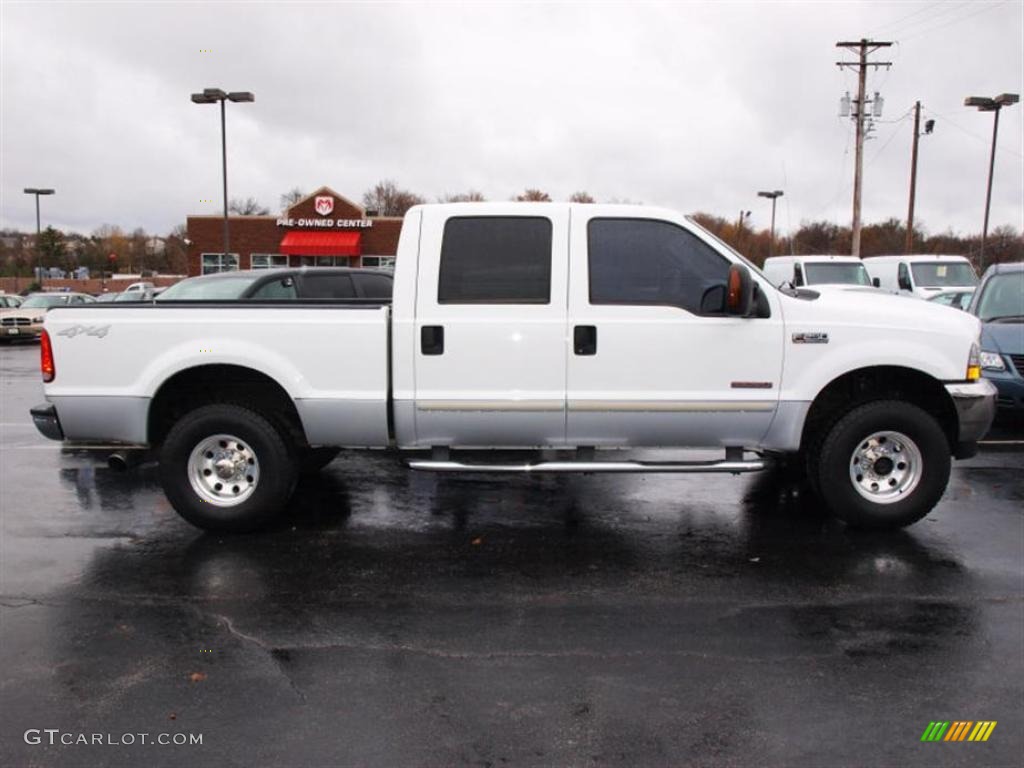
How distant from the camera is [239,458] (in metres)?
5.60

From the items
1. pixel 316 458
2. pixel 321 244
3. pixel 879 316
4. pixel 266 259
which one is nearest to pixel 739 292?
pixel 879 316

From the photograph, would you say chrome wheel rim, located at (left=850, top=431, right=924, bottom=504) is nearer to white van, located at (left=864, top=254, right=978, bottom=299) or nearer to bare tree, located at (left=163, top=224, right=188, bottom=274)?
white van, located at (left=864, top=254, right=978, bottom=299)

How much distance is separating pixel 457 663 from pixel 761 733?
4.40 feet

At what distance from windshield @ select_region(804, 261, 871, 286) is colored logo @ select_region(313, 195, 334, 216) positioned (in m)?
30.4

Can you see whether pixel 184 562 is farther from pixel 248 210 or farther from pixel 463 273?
pixel 248 210

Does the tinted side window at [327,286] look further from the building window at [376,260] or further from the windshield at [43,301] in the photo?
the building window at [376,260]

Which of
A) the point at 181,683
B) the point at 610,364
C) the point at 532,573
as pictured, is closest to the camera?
the point at 181,683

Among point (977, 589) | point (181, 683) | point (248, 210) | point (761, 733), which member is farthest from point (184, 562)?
point (248, 210)

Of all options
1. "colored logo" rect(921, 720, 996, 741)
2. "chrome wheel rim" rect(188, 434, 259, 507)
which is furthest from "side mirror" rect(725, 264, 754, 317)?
"chrome wheel rim" rect(188, 434, 259, 507)

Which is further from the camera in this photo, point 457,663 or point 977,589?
point 977,589

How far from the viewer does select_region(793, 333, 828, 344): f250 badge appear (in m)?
5.31

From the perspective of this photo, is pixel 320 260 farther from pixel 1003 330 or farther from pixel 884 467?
pixel 884 467

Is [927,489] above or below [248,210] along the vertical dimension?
below

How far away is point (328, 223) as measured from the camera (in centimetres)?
4406
